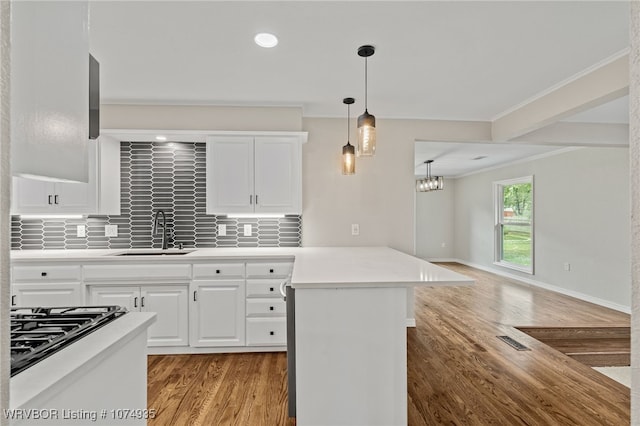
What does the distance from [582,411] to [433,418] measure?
98 cm

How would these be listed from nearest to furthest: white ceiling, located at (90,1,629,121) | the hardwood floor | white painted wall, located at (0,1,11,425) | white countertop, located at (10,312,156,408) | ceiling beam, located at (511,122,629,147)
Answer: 1. white painted wall, located at (0,1,11,425)
2. white countertop, located at (10,312,156,408)
3. white ceiling, located at (90,1,629,121)
4. the hardwood floor
5. ceiling beam, located at (511,122,629,147)

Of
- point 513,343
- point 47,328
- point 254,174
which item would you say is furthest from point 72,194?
point 513,343

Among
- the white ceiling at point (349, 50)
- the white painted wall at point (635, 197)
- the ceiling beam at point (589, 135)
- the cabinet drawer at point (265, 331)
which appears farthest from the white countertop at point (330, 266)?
the ceiling beam at point (589, 135)

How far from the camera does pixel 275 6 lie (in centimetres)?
187

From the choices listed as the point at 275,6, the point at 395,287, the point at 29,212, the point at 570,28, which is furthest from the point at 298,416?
the point at 29,212

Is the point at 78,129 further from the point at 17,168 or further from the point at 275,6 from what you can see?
the point at 275,6

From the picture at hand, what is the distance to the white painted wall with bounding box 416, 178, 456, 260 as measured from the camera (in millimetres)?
9141

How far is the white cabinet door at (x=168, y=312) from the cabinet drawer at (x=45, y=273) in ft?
1.94

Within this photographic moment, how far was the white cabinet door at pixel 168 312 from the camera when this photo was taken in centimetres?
292

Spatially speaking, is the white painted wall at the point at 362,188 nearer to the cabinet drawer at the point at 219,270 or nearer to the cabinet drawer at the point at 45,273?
the cabinet drawer at the point at 219,270

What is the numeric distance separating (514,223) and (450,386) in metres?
5.67

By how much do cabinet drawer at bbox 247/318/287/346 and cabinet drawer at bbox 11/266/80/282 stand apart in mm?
1560

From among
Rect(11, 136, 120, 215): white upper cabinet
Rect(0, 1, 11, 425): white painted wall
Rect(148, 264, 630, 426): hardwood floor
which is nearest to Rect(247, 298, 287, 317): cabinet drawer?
Rect(148, 264, 630, 426): hardwood floor

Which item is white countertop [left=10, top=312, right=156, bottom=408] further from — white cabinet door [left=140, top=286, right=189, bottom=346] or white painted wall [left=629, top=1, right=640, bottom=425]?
white cabinet door [left=140, top=286, right=189, bottom=346]
